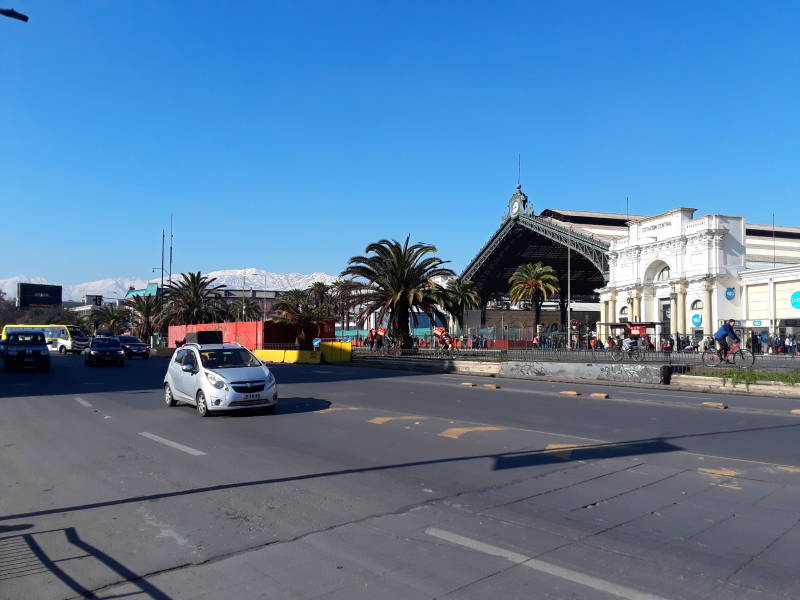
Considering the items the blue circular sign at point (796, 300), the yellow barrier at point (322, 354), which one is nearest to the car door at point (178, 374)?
the yellow barrier at point (322, 354)

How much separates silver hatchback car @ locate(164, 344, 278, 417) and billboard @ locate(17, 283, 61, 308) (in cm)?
11852

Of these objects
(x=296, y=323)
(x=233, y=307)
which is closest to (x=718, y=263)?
(x=296, y=323)

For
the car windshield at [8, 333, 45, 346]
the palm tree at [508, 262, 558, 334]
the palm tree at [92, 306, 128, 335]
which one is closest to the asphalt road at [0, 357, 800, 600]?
the car windshield at [8, 333, 45, 346]

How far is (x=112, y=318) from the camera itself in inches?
4097

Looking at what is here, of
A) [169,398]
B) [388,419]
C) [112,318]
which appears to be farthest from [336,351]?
[112,318]

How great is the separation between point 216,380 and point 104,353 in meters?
24.6

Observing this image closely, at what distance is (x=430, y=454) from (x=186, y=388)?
7380 mm

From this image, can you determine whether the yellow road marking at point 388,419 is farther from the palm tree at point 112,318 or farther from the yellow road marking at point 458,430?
the palm tree at point 112,318

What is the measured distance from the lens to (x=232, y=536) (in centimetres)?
575

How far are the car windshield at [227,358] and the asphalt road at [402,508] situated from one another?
1.66 m

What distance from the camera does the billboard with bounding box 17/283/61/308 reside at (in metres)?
117

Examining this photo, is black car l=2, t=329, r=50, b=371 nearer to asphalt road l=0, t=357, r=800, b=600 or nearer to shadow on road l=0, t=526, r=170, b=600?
asphalt road l=0, t=357, r=800, b=600

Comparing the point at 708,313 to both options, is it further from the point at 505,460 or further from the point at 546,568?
the point at 546,568

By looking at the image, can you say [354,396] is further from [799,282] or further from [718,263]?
[718,263]
